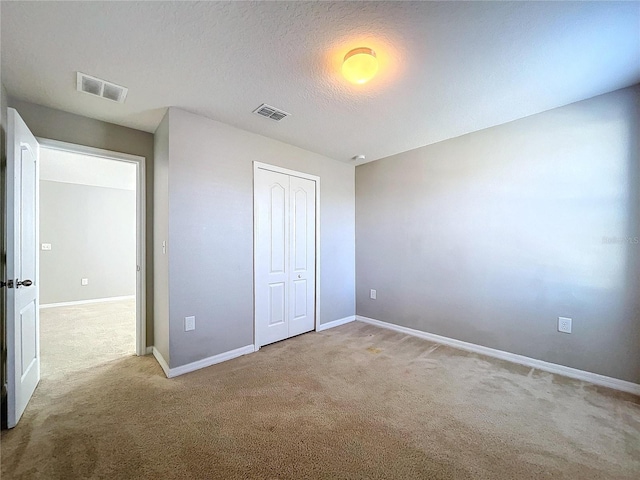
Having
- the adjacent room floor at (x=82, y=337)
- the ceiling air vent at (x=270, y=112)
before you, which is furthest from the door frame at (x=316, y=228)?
the adjacent room floor at (x=82, y=337)

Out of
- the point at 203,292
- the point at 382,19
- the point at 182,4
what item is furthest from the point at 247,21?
the point at 203,292

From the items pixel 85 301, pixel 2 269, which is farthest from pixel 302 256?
pixel 85 301

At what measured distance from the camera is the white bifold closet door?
3072 mm

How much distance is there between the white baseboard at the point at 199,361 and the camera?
2.42 meters

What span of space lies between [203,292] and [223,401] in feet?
3.32

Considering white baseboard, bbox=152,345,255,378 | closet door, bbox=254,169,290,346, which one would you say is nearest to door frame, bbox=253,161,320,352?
closet door, bbox=254,169,290,346

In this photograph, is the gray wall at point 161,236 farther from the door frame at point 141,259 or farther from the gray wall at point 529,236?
the gray wall at point 529,236

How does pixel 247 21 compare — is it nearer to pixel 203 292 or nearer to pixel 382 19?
pixel 382 19

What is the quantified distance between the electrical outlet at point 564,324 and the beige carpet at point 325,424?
0.43 metres

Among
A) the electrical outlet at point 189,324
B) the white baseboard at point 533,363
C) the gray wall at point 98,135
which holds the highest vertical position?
the gray wall at point 98,135

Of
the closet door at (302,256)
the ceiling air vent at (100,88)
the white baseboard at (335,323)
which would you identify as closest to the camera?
the ceiling air vent at (100,88)

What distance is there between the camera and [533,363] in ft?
8.47

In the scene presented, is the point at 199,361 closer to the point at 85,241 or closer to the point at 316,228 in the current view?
the point at 316,228

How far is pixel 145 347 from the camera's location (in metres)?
2.88
